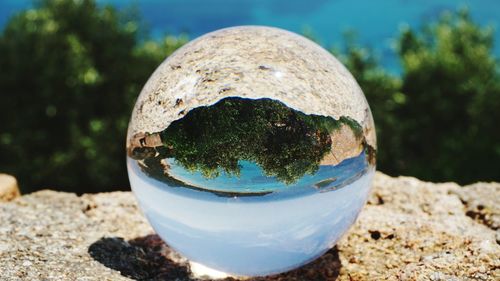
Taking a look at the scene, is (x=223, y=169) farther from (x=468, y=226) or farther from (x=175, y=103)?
(x=468, y=226)

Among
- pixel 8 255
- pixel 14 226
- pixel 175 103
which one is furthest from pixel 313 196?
pixel 14 226

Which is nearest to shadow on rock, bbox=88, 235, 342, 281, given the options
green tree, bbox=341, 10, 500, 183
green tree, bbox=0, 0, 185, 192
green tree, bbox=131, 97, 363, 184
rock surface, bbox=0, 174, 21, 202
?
green tree, bbox=131, 97, 363, 184

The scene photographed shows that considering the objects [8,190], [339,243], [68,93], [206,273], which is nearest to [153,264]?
[206,273]

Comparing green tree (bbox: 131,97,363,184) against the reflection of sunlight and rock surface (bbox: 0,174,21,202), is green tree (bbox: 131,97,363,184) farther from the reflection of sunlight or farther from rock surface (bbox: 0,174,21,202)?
rock surface (bbox: 0,174,21,202)

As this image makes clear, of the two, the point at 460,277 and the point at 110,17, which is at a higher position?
the point at 110,17

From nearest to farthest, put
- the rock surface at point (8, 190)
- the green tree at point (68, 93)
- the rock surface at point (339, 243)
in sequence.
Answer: the rock surface at point (339, 243) → the rock surface at point (8, 190) → the green tree at point (68, 93)

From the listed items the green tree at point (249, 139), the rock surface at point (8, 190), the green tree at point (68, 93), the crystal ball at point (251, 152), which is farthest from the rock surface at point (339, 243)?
the green tree at point (68, 93)

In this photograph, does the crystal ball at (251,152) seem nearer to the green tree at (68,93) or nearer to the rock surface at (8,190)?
the rock surface at (8,190)
